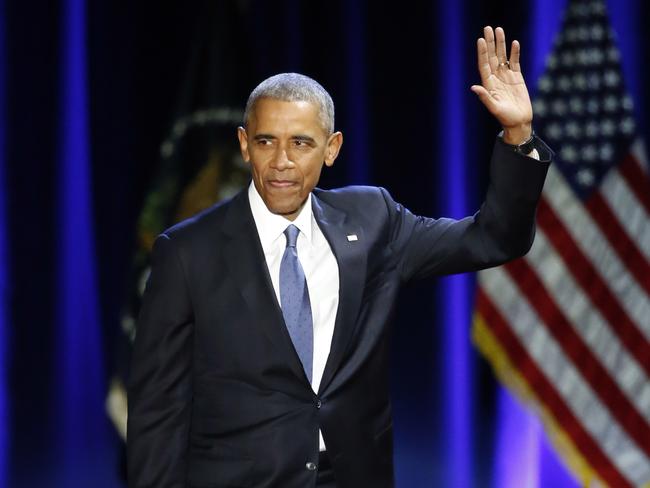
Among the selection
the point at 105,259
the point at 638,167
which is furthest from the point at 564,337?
the point at 105,259

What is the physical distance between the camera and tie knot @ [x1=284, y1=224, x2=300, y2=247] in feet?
6.14

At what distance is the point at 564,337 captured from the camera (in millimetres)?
3855

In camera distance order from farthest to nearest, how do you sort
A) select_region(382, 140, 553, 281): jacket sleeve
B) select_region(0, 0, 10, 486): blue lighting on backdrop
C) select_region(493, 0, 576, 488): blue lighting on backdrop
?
1. select_region(493, 0, 576, 488): blue lighting on backdrop
2. select_region(0, 0, 10, 486): blue lighting on backdrop
3. select_region(382, 140, 553, 281): jacket sleeve

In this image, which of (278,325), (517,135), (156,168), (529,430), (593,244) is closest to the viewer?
(278,325)

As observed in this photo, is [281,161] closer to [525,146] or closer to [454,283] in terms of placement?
[525,146]

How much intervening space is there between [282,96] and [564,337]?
2301 mm

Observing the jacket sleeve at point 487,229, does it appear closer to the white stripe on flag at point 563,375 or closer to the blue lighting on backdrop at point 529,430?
the white stripe on flag at point 563,375

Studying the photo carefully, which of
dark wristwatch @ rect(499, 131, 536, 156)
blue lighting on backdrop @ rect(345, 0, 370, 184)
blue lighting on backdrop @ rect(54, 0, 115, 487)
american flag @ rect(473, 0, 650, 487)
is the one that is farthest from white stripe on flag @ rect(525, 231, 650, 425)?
dark wristwatch @ rect(499, 131, 536, 156)

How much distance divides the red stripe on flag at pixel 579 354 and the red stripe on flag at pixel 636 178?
17.8 inches

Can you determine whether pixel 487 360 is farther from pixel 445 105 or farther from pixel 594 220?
pixel 445 105

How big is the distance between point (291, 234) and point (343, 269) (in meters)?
0.11

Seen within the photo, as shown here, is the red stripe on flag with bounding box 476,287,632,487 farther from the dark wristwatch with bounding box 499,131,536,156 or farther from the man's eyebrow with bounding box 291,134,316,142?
the man's eyebrow with bounding box 291,134,316,142

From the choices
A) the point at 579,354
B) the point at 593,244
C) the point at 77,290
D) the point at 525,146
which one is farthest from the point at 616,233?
the point at 525,146

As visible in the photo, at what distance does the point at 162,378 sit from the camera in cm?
181
